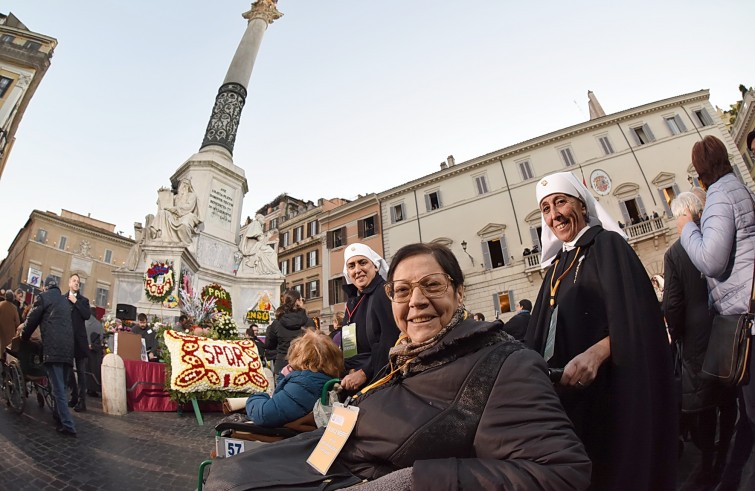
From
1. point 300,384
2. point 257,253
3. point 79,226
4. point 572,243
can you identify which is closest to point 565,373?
point 572,243

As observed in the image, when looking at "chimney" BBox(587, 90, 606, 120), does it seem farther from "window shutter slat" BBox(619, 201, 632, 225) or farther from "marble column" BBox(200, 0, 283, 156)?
"marble column" BBox(200, 0, 283, 156)

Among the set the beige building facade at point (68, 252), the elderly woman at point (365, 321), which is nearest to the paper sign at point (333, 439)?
the elderly woman at point (365, 321)

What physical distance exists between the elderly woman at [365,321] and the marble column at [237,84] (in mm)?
12594

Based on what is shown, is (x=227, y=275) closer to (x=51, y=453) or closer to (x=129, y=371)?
(x=129, y=371)

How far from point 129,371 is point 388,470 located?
6.17 meters

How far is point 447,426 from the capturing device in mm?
1091

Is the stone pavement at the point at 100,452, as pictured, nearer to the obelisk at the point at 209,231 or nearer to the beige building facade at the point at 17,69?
the obelisk at the point at 209,231

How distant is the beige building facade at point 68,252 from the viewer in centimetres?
3953

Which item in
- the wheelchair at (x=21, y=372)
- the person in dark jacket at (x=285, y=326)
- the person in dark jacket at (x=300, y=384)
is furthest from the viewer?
the person in dark jacket at (x=285, y=326)

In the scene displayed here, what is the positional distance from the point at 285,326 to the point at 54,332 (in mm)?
2837

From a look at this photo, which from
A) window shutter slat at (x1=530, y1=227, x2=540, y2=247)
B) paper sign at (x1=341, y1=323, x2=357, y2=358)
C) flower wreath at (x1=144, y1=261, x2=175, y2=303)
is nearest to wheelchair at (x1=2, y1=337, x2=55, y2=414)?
paper sign at (x1=341, y1=323, x2=357, y2=358)

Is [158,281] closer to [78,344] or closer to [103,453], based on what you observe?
[78,344]

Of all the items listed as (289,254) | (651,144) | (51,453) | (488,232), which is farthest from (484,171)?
(51,453)

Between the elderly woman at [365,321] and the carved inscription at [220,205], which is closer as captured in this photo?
the elderly woman at [365,321]
